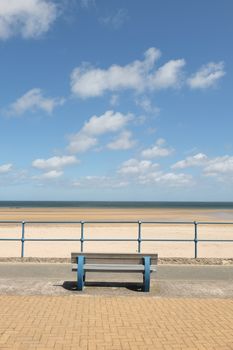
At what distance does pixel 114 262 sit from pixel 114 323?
7.37 ft

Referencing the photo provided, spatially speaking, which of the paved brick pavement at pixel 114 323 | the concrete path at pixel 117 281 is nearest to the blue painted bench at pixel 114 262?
the concrete path at pixel 117 281

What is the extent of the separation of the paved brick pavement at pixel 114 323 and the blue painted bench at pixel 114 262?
665mm

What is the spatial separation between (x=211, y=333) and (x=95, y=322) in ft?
4.85

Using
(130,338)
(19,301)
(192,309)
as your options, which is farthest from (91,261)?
(130,338)

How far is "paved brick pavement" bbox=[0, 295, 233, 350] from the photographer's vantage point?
16.2 ft

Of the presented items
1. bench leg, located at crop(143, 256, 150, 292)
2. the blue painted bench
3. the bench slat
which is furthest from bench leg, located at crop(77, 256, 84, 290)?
bench leg, located at crop(143, 256, 150, 292)

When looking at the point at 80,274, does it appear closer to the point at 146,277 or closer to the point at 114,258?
the point at 114,258

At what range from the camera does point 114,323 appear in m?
5.67

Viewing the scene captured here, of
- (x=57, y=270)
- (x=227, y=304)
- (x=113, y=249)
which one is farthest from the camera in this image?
(x=113, y=249)

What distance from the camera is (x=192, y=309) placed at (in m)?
6.42

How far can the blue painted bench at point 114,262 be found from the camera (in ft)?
25.2

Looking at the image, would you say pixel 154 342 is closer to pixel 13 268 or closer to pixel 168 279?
pixel 168 279

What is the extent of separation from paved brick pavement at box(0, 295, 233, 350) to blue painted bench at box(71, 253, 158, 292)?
66cm

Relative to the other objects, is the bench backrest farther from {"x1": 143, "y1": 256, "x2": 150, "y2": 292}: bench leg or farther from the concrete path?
the concrete path
